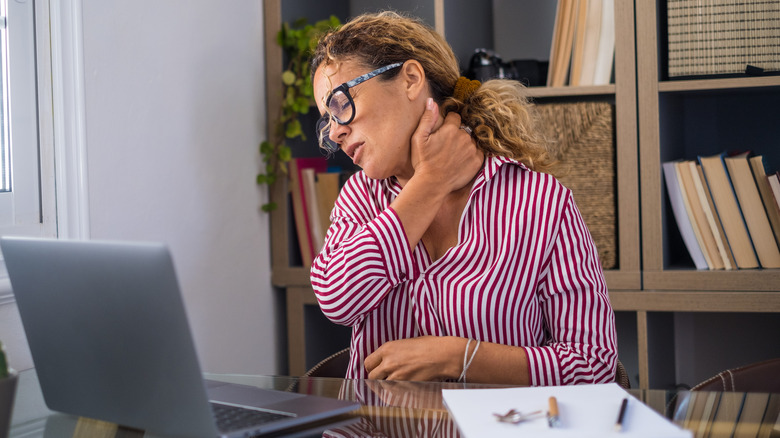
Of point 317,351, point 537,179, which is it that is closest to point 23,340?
point 537,179

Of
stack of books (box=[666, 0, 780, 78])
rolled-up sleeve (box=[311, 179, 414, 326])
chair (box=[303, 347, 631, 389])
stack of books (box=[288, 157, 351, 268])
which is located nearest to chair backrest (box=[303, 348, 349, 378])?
chair (box=[303, 347, 631, 389])

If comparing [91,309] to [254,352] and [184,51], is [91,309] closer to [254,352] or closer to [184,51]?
[184,51]

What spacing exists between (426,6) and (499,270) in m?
1.45

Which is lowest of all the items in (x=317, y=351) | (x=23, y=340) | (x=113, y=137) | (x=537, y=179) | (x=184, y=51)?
(x=317, y=351)

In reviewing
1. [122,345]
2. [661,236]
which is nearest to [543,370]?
[122,345]

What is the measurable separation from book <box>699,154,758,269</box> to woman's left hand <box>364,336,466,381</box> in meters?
1.09

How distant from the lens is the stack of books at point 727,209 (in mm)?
1961

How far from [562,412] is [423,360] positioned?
16.5 inches

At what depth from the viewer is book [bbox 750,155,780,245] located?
195cm

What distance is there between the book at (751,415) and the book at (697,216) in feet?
3.73

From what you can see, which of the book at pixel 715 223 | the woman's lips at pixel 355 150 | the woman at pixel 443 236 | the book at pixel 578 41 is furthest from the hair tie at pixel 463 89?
the book at pixel 715 223

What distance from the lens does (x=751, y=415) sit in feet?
2.86

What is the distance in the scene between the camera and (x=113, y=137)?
159 cm

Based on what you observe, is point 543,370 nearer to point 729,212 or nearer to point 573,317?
point 573,317
